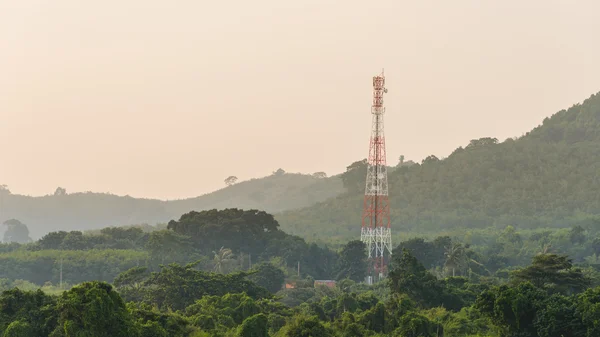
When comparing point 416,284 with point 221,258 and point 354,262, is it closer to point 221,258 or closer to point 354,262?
point 221,258

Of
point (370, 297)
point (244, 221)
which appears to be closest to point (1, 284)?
point (244, 221)

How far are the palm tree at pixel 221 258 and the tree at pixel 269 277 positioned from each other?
5.62m

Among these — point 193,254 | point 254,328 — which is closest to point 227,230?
point 193,254

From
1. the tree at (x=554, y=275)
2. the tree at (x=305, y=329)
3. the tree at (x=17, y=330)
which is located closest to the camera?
the tree at (x=17, y=330)

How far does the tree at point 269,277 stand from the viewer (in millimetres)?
78312

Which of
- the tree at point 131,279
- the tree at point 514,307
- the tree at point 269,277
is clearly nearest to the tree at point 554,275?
the tree at point 514,307

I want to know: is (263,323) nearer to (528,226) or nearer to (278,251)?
(278,251)

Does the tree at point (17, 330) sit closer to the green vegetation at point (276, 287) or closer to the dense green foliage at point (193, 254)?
the green vegetation at point (276, 287)

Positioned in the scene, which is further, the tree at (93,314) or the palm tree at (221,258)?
the palm tree at (221,258)

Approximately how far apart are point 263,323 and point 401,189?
108 m

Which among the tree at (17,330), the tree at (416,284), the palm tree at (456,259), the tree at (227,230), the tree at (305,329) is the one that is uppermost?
the tree at (227,230)

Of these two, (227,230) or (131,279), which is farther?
(227,230)

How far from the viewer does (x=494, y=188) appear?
450 ft

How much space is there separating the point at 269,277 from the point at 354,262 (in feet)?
43.6
